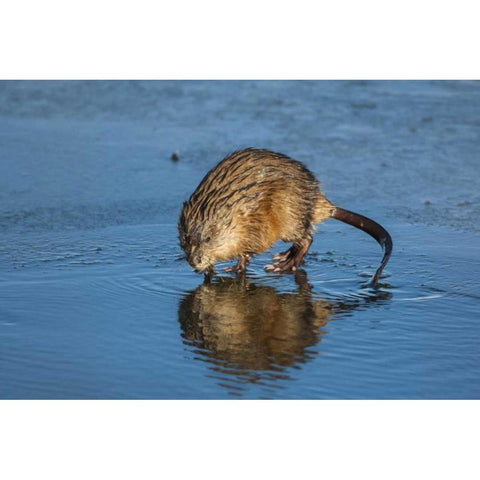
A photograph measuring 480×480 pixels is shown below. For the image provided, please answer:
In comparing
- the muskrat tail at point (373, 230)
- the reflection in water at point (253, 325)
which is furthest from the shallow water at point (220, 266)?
the muskrat tail at point (373, 230)

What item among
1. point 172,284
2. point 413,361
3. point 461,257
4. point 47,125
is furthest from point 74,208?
point 413,361

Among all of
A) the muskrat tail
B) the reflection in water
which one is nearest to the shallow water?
the reflection in water

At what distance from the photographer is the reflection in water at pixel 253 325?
4.81 meters

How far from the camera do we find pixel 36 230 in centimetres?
729

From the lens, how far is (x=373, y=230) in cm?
669

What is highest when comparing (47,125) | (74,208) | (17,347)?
(47,125)

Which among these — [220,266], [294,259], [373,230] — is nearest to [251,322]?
[294,259]

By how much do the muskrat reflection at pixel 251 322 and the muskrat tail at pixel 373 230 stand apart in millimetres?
558

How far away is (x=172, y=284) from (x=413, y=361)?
1.96 m

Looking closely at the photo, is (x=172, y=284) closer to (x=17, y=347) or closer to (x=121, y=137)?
(x=17, y=347)

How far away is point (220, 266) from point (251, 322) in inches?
52.6

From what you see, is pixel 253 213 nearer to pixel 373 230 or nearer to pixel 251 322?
pixel 373 230

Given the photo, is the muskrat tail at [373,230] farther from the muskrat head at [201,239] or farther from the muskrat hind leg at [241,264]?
the muskrat head at [201,239]

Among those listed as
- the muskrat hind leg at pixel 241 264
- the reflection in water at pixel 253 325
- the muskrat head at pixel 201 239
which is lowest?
the reflection in water at pixel 253 325
